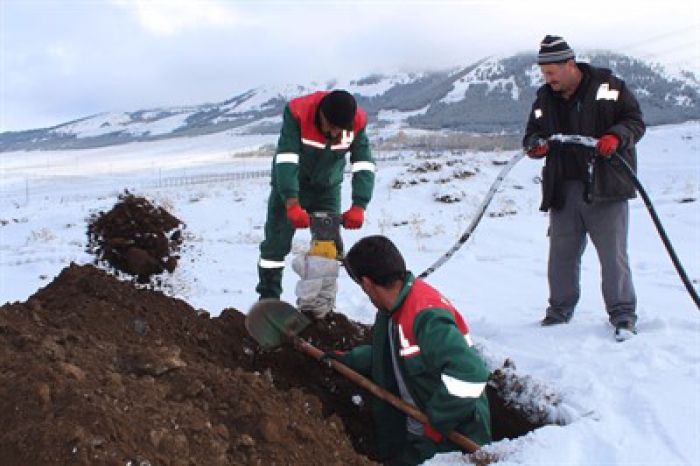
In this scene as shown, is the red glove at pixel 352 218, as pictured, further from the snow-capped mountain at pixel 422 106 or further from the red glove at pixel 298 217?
the snow-capped mountain at pixel 422 106

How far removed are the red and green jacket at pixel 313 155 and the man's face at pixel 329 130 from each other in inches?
1.4

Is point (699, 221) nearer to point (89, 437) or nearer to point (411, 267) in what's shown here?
point (411, 267)

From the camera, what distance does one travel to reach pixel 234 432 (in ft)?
7.70

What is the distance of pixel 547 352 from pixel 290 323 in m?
1.70

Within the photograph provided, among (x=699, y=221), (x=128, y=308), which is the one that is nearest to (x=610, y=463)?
(x=128, y=308)

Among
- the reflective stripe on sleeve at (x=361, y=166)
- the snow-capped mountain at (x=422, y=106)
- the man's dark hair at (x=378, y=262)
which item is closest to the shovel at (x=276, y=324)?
the man's dark hair at (x=378, y=262)

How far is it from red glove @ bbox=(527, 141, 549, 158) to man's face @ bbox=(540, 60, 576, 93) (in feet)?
1.29

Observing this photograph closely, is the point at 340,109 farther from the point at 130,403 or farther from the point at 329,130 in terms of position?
the point at 130,403

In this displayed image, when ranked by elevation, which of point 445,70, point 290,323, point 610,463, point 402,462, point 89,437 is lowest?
point 402,462

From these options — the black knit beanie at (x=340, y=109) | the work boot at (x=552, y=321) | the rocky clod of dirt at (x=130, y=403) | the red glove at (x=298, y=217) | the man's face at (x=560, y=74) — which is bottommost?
the work boot at (x=552, y=321)

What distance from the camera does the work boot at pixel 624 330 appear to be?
4.34 m

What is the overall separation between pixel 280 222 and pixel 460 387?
2237 mm

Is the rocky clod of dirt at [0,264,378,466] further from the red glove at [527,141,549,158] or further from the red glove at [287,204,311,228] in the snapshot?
the red glove at [527,141,549,158]

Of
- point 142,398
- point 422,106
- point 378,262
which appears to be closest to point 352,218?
point 378,262
